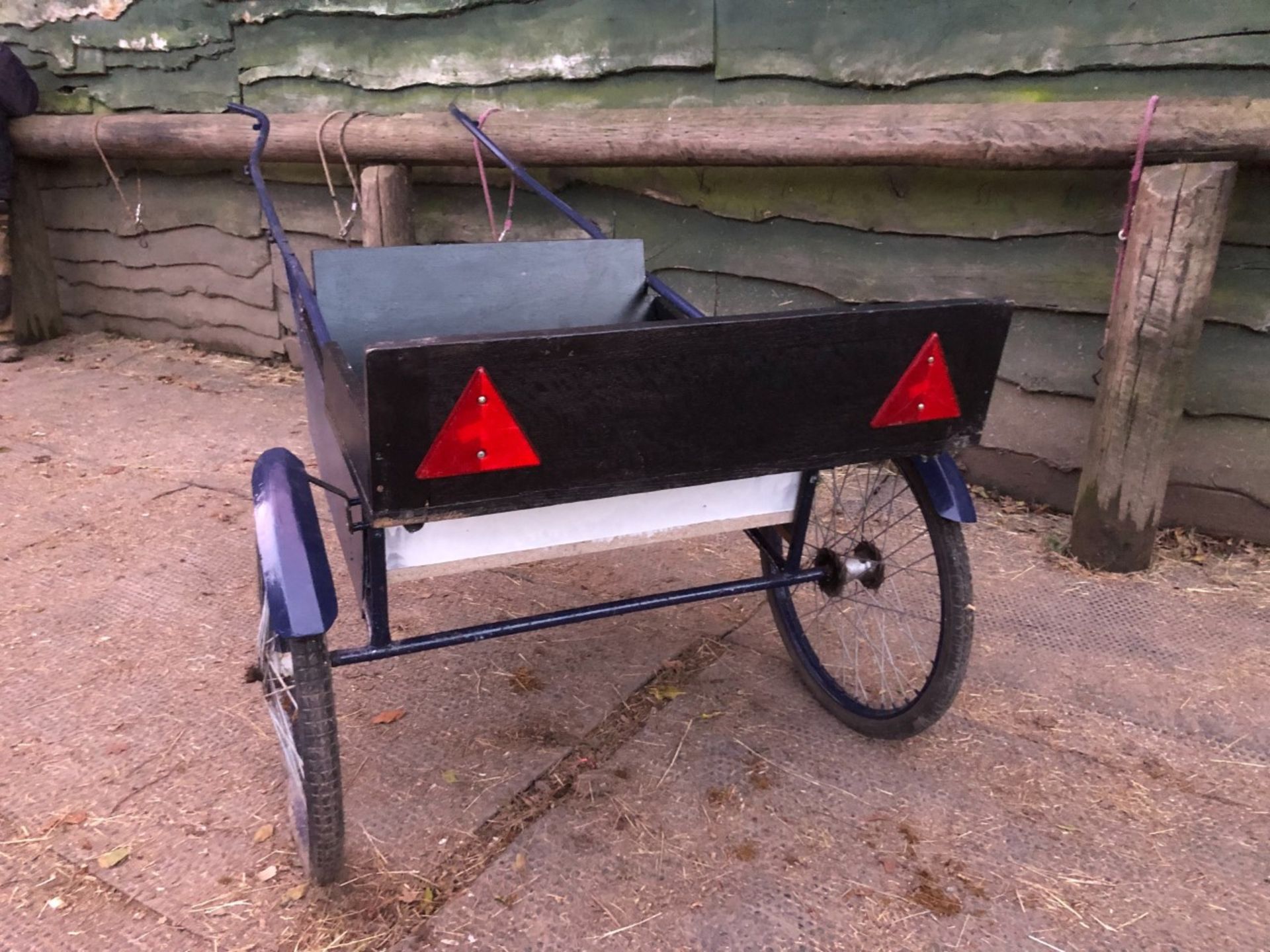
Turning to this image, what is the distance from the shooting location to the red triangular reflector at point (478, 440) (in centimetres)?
156

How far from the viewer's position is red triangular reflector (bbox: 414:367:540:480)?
1562mm

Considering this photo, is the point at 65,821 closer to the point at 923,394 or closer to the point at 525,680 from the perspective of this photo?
the point at 525,680

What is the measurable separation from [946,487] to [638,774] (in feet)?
3.13

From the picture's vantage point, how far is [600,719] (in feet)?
8.38

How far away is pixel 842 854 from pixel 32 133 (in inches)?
253

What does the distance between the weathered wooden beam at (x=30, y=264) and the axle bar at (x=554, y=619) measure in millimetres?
5724

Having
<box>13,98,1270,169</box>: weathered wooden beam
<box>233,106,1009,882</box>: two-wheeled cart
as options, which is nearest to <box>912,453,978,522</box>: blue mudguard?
<box>233,106,1009,882</box>: two-wheeled cart

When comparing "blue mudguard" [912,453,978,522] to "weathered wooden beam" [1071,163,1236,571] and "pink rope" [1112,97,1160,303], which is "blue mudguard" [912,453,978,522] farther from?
"pink rope" [1112,97,1160,303]

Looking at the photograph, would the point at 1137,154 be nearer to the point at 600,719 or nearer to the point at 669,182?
the point at 669,182

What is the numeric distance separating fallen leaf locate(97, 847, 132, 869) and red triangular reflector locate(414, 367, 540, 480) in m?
1.15

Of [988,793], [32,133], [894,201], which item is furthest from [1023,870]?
[32,133]

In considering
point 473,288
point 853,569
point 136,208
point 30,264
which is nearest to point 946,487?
point 853,569

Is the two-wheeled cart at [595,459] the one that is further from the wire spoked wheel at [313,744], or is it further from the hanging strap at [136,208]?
the hanging strap at [136,208]

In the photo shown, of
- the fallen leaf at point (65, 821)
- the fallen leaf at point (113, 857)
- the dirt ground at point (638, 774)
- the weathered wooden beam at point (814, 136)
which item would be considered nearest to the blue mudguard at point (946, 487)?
the dirt ground at point (638, 774)
